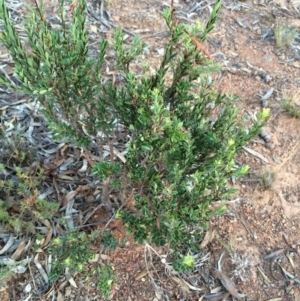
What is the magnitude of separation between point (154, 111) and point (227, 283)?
4.64 ft

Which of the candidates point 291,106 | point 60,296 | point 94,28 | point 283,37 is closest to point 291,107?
point 291,106

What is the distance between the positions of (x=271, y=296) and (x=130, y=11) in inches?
105

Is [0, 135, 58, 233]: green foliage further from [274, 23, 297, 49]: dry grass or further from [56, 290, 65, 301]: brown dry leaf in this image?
[274, 23, 297, 49]: dry grass

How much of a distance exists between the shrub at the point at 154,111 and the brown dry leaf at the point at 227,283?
63 centimetres

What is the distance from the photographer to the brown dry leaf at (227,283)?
272 cm

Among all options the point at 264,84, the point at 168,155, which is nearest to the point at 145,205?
the point at 168,155

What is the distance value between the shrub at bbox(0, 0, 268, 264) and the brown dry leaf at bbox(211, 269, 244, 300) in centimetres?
63

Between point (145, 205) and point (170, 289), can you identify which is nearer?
point (145, 205)

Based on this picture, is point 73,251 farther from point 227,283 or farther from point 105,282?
point 227,283

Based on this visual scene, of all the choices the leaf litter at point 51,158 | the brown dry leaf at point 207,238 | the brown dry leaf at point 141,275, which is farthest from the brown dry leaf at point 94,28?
the brown dry leaf at point 141,275

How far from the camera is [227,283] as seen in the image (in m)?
2.74

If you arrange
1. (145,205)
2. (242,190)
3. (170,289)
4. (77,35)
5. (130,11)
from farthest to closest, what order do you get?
(130,11), (242,190), (170,289), (145,205), (77,35)

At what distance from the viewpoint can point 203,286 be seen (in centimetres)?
274

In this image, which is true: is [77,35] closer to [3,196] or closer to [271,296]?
[3,196]
